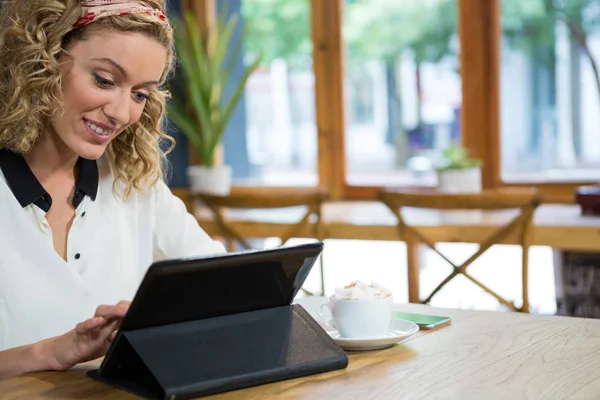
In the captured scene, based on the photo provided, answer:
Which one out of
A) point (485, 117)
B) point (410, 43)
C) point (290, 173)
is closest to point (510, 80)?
point (485, 117)

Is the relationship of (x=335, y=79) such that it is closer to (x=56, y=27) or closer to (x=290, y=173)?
(x=290, y=173)

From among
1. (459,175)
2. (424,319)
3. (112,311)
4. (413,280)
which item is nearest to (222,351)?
(112,311)

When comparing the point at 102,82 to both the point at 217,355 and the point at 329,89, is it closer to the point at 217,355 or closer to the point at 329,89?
the point at 217,355

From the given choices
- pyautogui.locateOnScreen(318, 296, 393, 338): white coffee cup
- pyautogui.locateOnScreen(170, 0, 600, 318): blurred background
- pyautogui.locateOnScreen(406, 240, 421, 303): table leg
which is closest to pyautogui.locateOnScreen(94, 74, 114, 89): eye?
pyautogui.locateOnScreen(318, 296, 393, 338): white coffee cup

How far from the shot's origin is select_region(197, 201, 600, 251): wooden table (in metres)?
3.22

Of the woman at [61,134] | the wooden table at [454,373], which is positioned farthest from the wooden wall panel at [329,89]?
the wooden table at [454,373]

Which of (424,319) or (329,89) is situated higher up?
(329,89)

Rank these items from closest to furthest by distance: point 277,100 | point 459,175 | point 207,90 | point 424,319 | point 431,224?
point 424,319 < point 431,224 < point 459,175 < point 207,90 < point 277,100

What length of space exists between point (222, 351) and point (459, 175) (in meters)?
2.70

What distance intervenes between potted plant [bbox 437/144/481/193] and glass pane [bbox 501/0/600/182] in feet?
1.21

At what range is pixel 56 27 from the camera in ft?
5.57

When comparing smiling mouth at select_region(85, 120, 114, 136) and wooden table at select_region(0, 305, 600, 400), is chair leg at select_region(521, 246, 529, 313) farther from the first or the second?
smiling mouth at select_region(85, 120, 114, 136)

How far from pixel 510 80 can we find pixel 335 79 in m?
0.88

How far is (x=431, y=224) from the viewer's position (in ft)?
11.3
